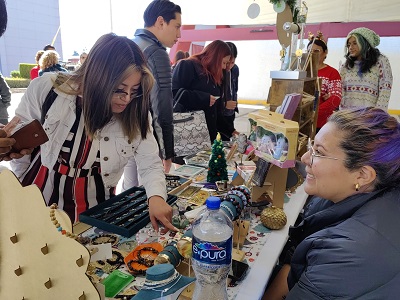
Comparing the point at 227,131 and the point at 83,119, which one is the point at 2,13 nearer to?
the point at 83,119

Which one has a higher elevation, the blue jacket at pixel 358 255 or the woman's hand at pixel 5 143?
the woman's hand at pixel 5 143

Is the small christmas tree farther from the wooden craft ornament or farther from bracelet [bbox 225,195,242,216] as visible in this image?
the wooden craft ornament

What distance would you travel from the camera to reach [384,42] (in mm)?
6000

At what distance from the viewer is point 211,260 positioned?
71cm

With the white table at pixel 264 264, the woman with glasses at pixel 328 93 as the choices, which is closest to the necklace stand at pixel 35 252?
the white table at pixel 264 264

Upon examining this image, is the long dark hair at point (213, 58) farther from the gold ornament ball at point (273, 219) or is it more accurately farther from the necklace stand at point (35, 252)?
the necklace stand at point (35, 252)

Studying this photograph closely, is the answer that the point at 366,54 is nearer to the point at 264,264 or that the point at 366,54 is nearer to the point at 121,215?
the point at 264,264

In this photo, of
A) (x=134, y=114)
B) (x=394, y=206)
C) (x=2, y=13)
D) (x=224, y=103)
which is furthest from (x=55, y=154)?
(x=224, y=103)

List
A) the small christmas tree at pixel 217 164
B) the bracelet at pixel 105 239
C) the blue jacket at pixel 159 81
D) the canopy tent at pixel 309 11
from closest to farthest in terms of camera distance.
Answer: the bracelet at pixel 105 239 < the small christmas tree at pixel 217 164 < the blue jacket at pixel 159 81 < the canopy tent at pixel 309 11

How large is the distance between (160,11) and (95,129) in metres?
1.14

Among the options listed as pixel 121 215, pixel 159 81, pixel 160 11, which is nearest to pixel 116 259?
pixel 121 215

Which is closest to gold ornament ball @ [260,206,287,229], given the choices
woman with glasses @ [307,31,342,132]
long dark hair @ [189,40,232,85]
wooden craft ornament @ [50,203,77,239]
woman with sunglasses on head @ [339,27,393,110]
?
wooden craft ornament @ [50,203,77,239]

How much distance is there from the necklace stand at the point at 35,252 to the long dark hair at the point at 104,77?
0.52 meters

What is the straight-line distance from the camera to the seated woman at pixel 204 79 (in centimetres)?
240
